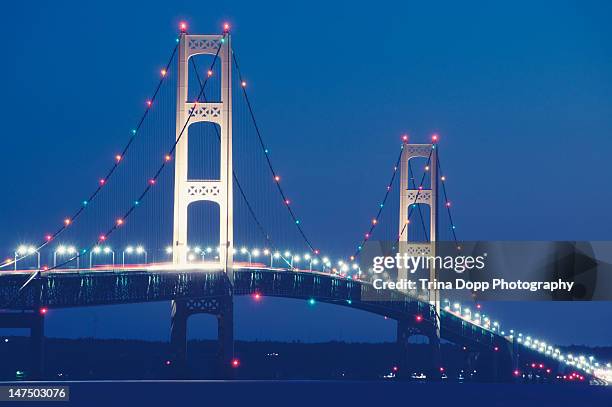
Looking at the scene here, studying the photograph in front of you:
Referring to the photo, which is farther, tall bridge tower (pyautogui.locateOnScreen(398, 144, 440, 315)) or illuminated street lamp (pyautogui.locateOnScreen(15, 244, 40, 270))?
tall bridge tower (pyautogui.locateOnScreen(398, 144, 440, 315))

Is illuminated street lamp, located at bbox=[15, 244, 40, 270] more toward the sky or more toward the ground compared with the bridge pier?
more toward the sky

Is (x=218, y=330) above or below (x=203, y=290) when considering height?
below

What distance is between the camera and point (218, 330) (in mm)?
73750

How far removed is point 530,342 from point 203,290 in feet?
179

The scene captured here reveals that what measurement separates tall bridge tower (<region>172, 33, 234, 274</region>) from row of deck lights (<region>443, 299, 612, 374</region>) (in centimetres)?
3572

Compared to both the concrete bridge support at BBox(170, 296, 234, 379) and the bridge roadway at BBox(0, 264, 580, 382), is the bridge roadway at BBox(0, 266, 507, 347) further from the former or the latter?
the concrete bridge support at BBox(170, 296, 234, 379)

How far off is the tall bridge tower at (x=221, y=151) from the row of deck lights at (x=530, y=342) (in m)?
35.7

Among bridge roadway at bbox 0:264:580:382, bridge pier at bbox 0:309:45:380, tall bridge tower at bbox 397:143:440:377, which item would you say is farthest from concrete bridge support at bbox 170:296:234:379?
tall bridge tower at bbox 397:143:440:377

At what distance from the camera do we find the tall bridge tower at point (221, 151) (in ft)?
240

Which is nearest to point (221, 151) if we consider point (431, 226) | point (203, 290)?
point (203, 290)

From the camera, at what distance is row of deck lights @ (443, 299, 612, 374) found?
11125 centimetres

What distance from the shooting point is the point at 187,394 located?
70.1 metres

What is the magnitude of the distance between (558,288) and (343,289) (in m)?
13.0

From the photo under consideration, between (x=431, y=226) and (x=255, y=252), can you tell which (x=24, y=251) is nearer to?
(x=255, y=252)
